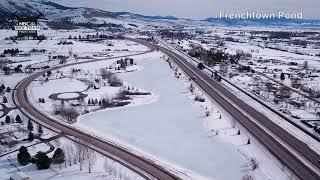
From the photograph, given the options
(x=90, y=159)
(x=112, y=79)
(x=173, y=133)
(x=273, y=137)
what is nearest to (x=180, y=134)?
(x=173, y=133)

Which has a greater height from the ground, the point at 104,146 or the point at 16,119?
the point at 16,119

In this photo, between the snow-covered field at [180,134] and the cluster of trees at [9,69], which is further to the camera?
the cluster of trees at [9,69]

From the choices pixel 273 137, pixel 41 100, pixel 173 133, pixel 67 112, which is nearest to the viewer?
pixel 273 137

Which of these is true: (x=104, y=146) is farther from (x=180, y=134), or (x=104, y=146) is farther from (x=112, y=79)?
(x=112, y=79)

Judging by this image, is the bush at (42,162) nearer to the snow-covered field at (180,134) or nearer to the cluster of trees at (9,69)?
the snow-covered field at (180,134)

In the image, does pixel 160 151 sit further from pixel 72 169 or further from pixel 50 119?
pixel 50 119

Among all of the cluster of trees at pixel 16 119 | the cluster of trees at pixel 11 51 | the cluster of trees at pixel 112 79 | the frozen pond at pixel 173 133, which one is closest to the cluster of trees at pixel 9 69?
the cluster of trees at pixel 112 79

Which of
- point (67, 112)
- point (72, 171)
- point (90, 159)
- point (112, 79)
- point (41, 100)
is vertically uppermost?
point (112, 79)
